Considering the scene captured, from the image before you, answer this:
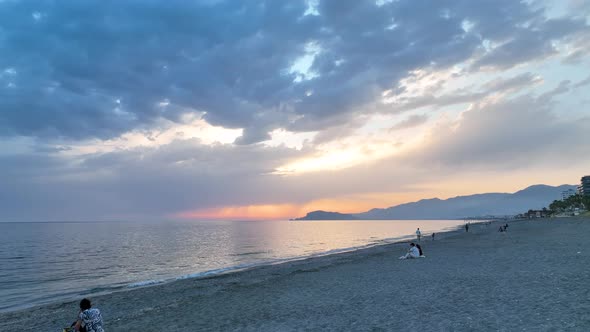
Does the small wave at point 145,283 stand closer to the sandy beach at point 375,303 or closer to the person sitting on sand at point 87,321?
the sandy beach at point 375,303

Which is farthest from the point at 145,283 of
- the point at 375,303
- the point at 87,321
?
the point at 375,303

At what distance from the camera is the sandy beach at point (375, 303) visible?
10875mm

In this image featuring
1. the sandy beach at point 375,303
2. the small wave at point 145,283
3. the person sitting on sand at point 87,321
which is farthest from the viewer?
the small wave at point 145,283

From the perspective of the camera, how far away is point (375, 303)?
47.8 ft

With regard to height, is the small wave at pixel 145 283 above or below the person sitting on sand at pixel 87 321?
below

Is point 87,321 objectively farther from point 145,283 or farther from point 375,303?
point 145,283

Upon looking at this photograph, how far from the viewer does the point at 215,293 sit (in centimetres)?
2145

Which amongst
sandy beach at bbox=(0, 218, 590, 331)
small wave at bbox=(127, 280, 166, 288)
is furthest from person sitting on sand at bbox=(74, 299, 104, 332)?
small wave at bbox=(127, 280, 166, 288)

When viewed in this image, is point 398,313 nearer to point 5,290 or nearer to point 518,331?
point 518,331

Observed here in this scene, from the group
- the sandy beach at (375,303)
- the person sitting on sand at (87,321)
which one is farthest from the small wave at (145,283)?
the person sitting on sand at (87,321)

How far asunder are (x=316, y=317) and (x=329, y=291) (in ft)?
18.5

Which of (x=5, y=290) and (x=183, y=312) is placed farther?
(x=5, y=290)

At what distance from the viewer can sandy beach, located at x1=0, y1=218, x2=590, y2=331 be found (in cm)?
1088

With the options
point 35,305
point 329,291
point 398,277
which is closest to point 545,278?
point 398,277
